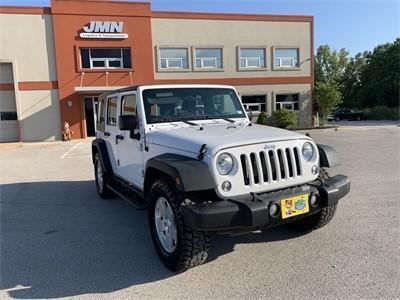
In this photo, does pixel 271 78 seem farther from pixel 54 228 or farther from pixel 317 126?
pixel 54 228

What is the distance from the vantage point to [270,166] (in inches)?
148

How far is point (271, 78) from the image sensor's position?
26.5 metres

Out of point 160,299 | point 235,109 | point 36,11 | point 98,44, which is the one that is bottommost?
point 160,299

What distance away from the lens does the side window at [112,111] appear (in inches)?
239

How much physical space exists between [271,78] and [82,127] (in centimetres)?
1385

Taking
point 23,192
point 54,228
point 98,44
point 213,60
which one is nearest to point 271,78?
point 213,60

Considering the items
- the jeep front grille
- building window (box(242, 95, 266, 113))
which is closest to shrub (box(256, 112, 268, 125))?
building window (box(242, 95, 266, 113))

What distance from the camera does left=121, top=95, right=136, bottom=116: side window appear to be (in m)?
5.16

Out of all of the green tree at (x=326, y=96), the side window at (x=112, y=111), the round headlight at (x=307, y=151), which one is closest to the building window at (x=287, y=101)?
the green tree at (x=326, y=96)

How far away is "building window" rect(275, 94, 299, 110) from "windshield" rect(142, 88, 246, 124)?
73.7 feet

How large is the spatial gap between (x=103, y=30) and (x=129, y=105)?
19625 mm

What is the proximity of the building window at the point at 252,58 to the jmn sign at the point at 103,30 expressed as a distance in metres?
8.30

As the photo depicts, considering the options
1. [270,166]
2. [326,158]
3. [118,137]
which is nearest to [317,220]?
[326,158]

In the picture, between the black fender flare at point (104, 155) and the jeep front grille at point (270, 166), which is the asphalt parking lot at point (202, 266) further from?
the jeep front grille at point (270, 166)
